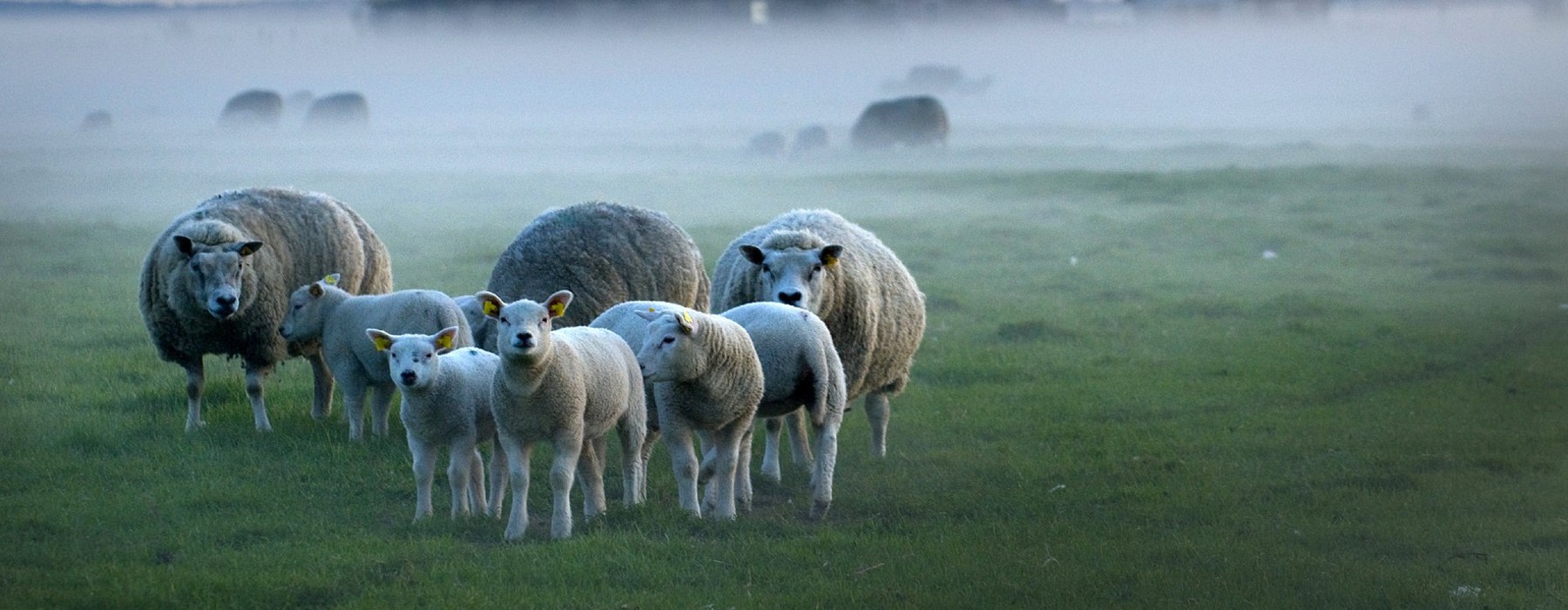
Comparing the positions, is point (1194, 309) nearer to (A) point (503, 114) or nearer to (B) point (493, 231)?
(B) point (493, 231)

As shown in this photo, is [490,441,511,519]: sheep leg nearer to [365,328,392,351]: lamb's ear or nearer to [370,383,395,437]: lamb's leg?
[365,328,392,351]: lamb's ear

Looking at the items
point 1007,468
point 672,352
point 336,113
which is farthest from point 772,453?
point 336,113

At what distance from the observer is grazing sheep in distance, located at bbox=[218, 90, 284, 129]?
177 ft

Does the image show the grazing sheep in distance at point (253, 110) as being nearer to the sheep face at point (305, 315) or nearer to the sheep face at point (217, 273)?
the sheep face at point (217, 273)

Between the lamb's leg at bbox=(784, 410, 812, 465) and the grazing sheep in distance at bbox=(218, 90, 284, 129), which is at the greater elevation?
the lamb's leg at bbox=(784, 410, 812, 465)

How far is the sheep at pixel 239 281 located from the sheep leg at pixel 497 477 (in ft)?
7.28

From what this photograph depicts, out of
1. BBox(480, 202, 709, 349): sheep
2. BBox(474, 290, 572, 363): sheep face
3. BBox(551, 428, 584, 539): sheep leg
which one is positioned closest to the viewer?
BBox(474, 290, 572, 363): sheep face

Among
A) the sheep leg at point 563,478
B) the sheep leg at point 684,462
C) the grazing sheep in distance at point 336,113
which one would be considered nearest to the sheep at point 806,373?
the sheep leg at point 684,462

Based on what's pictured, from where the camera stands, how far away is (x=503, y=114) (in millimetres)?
67062

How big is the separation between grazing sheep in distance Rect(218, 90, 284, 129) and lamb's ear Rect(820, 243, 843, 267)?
160ft

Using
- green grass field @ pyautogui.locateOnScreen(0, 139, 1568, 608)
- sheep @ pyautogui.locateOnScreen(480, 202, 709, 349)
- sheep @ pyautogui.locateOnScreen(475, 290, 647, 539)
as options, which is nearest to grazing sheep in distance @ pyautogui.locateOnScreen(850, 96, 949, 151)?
green grass field @ pyautogui.locateOnScreen(0, 139, 1568, 608)

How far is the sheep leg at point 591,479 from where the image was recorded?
706 centimetres

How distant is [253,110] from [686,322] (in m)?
53.1

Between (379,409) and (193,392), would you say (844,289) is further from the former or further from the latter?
(193,392)
